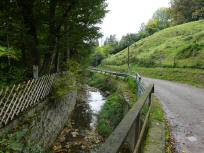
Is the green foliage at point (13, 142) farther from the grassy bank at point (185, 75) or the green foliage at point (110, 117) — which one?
the grassy bank at point (185, 75)

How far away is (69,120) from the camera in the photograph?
750 inches

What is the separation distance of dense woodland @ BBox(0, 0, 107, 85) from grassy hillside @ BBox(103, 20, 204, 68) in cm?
1974

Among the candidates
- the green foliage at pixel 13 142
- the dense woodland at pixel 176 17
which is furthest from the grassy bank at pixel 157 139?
the dense woodland at pixel 176 17

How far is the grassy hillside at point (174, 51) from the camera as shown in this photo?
37500mm

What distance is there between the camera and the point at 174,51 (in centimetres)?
4662

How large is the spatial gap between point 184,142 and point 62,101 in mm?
10573

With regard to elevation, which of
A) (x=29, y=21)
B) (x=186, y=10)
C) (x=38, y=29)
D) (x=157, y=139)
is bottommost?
(x=157, y=139)

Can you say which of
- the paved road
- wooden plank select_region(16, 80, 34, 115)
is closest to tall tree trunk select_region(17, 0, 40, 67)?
wooden plank select_region(16, 80, 34, 115)

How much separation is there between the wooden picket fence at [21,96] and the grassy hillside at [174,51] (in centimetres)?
2273

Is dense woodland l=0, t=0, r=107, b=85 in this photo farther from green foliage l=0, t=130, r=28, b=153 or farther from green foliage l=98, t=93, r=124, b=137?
green foliage l=98, t=93, r=124, b=137

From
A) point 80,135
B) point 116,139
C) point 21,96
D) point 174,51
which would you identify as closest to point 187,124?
point 21,96

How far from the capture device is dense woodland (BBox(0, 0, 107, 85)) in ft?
45.0

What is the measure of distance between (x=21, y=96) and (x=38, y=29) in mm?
5900

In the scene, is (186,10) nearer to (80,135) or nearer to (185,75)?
(185,75)
